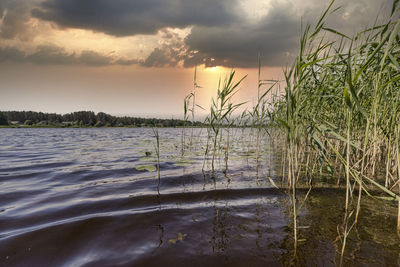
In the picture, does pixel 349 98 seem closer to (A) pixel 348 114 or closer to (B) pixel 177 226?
(A) pixel 348 114

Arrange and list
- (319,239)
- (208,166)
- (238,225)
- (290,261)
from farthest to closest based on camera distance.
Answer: (208,166) → (238,225) → (319,239) → (290,261)

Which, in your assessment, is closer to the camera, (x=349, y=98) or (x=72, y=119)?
(x=349, y=98)

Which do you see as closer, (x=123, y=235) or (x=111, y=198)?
(x=123, y=235)

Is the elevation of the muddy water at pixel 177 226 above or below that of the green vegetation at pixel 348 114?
below

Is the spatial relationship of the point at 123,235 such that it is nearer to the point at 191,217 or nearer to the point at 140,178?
the point at 191,217

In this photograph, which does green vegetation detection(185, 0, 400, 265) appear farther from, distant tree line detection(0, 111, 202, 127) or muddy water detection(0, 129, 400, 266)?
distant tree line detection(0, 111, 202, 127)

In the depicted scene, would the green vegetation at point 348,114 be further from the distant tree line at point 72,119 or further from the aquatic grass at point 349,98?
the distant tree line at point 72,119

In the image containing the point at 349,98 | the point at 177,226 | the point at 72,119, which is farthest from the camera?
the point at 72,119

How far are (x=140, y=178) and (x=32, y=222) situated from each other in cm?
278

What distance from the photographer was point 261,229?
299cm

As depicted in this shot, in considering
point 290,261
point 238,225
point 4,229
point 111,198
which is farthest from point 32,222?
point 290,261

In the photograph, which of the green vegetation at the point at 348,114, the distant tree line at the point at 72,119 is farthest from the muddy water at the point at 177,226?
the distant tree line at the point at 72,119

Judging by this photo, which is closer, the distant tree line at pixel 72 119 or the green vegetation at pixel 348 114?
the green vegetation at pixel 348 114

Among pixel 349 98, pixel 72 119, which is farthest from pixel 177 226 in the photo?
pixel 72 119
